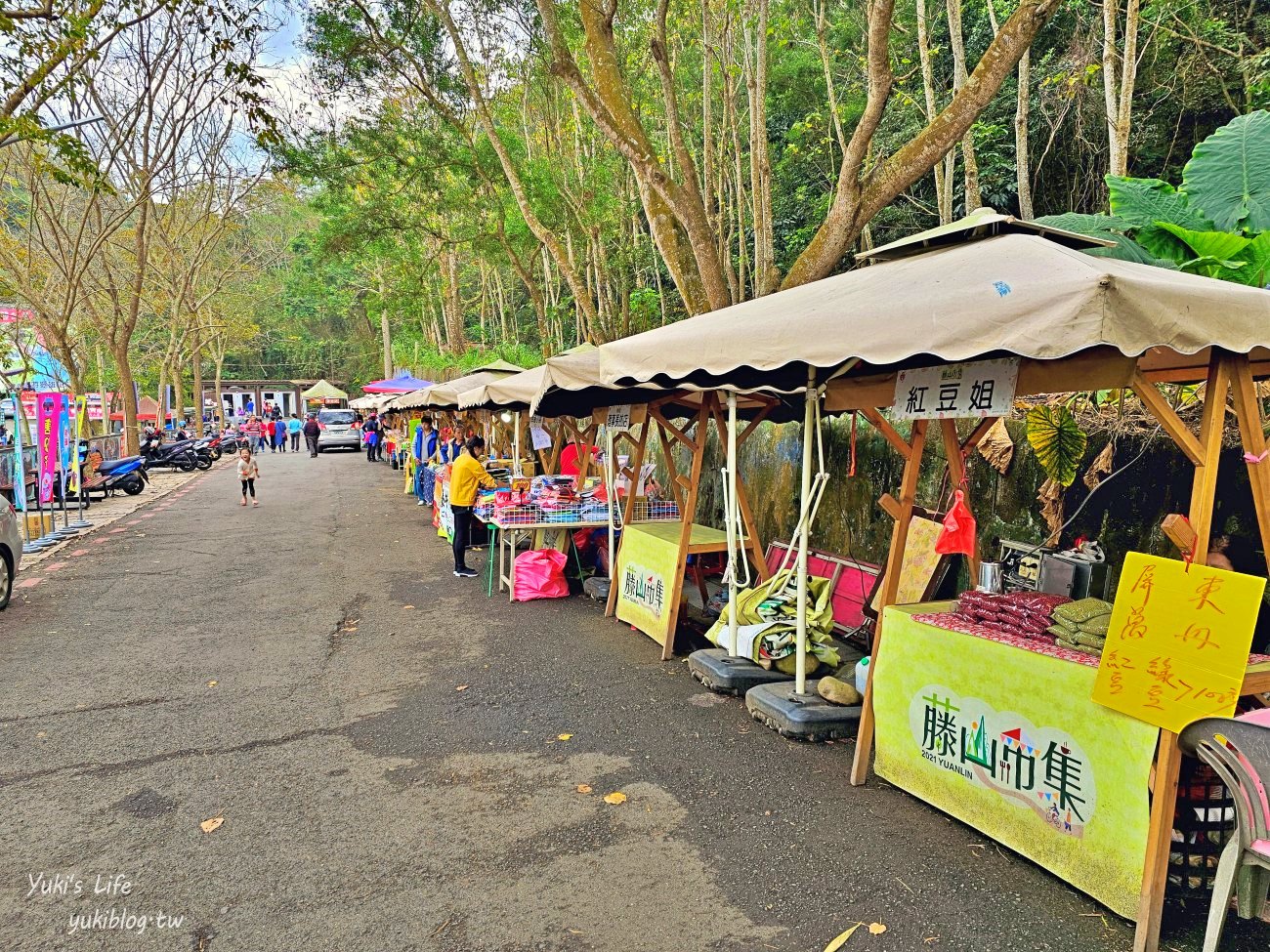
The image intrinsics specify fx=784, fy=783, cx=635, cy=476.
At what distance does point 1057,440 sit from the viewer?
506 centimetres

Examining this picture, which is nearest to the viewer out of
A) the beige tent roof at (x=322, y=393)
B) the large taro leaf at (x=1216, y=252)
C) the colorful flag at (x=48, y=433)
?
the large taro leaf at (x=1216, y=252)

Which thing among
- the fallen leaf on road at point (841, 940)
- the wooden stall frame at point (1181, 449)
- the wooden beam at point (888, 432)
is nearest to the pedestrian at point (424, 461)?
the wooden beam at point (888, 432)

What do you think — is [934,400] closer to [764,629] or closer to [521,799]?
[764,629]

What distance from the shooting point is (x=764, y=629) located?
522cm

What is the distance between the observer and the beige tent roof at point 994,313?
2381 millimetres

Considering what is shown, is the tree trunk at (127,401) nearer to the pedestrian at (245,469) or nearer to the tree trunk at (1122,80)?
the pedestrian at (245,469)

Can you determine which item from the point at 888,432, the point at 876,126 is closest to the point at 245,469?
the point at 876,126

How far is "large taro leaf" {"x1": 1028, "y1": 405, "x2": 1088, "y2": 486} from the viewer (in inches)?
197

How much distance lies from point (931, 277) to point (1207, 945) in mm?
2396

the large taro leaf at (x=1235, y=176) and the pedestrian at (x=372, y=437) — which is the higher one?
the large taro leaf at (x=1235, y=176)

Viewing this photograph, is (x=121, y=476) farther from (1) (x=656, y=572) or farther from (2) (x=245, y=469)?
(1) (x=656, y=572)

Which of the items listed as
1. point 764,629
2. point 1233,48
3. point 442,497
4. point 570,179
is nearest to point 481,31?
point 570,179

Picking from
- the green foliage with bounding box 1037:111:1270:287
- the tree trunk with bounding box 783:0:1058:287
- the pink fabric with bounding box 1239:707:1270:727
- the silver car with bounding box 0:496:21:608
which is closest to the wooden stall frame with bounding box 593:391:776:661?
the tree trunk with bounding box 783:0:1058:287

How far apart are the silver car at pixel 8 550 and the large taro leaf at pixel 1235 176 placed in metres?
10.5
